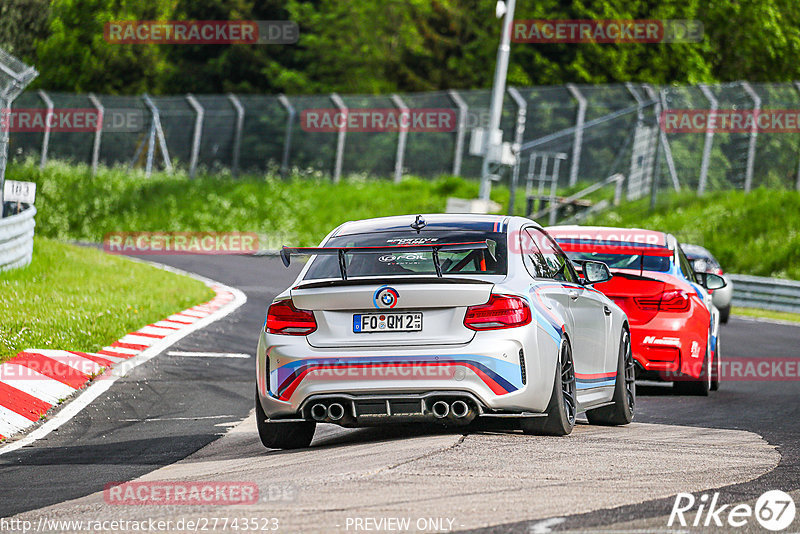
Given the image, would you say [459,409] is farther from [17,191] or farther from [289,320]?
[17,191]

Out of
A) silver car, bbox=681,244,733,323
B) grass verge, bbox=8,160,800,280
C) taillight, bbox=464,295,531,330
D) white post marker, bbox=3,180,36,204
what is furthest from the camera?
grass verge, bbox=8,160,800,280

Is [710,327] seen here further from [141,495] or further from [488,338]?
[141,495]

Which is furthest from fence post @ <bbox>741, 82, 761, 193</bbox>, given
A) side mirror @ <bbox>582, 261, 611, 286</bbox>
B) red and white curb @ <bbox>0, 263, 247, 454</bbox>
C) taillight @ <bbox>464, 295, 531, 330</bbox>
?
taillight @ <bbox>464, 295, 531, 330</bbox>

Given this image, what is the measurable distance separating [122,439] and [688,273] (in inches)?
235

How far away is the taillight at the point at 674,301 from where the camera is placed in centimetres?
1227

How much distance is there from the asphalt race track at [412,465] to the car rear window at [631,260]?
1197 millimetres

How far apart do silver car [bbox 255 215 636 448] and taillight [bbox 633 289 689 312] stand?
144 inches

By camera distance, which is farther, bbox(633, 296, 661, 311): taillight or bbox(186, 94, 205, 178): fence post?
bbox(186, 94, 205, 178): fence post

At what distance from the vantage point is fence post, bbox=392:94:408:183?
39.5 m

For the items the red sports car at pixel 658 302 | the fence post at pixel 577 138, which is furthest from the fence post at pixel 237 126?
the red sports car at pixel 658 302

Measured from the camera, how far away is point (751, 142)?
110 ft

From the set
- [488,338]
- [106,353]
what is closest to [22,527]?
[488,338]

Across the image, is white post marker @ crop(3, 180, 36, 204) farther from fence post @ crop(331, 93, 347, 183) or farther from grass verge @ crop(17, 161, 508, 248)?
fence post @ crop(331, 93, 347, 183)

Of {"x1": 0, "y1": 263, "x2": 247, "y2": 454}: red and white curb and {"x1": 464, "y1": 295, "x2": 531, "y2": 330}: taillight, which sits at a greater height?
{"x1": 464, "y1": 295, "x2": 531, "y2": 330}: taillight
